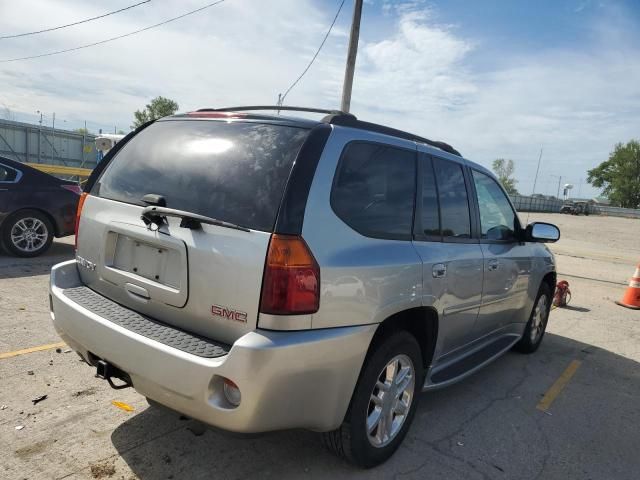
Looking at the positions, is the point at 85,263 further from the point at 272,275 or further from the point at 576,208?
the point at 576,208

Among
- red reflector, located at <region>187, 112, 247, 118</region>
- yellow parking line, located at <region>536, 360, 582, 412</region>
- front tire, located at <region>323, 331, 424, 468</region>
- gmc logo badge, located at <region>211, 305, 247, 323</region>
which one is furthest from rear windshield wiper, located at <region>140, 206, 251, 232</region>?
yellow parking line, located at <region>536, 360, 582, 412</region>

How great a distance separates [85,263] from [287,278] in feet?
4.98

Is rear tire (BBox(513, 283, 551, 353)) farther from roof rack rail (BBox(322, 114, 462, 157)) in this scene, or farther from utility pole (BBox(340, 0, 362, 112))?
utility pole (BBox(340, 0, 362, 112))

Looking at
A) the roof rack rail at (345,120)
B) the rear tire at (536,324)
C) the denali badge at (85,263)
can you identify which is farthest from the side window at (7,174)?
the rear tire at (536,324)

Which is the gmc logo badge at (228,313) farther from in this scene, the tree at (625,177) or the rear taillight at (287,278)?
the tree at (625,177)

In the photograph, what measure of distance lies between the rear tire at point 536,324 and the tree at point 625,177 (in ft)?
328

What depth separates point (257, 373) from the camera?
2113 millimetres

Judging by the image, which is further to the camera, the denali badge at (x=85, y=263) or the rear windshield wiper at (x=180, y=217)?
the denali badge at (x=85, y=263)

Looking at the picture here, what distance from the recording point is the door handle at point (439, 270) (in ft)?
9.97

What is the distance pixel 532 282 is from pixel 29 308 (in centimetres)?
504

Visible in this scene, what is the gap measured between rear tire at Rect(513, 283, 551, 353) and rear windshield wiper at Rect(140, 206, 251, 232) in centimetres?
389

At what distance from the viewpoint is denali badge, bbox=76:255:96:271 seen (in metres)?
2.95

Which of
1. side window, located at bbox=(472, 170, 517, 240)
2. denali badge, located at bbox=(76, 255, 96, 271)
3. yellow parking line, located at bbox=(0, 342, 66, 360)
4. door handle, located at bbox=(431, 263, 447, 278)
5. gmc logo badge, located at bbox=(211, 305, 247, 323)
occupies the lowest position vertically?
yellow parking line, located at bbox=(0, 342, 66, 360)

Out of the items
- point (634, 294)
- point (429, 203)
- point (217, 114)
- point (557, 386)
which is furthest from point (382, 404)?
point (634, 294)
